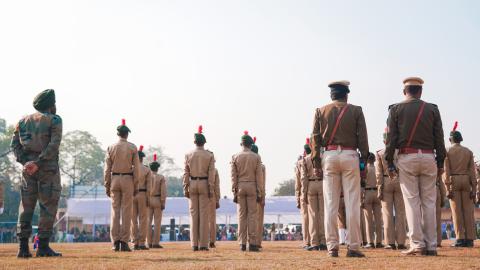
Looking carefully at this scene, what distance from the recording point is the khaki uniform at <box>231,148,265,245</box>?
1169 centimetres

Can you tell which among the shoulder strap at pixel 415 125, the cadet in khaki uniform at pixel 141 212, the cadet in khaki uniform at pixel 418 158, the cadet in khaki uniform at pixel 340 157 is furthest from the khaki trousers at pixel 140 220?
the shoulder strap at pixel 415 125

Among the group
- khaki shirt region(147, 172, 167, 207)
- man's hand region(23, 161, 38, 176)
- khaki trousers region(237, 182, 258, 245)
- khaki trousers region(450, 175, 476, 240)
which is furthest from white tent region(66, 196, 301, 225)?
man's hand region(23, 161, 38, 176)

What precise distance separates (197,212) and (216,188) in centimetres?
341

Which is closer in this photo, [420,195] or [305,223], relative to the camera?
[420,195]

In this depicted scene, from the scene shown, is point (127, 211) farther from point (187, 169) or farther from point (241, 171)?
point (241, 171)

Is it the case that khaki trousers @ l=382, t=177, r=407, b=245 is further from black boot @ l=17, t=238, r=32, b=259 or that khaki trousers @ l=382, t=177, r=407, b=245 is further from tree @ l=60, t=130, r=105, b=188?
tree @ l=60, t=130, r=105, b=188

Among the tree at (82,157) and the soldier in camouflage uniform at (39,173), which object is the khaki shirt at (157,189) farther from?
the tree at (82,157)

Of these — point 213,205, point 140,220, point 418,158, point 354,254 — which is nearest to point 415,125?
point 418,158

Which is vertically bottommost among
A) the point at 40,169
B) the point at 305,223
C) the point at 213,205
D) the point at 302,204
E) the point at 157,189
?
the point at 305,223

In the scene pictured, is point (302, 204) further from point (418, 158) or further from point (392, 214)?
point (418, 158)

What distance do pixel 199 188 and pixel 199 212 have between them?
549mm

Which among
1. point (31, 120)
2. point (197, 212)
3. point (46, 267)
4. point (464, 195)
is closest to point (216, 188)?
point (197, 212)

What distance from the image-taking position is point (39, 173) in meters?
8.46

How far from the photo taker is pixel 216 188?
15.3 metres
